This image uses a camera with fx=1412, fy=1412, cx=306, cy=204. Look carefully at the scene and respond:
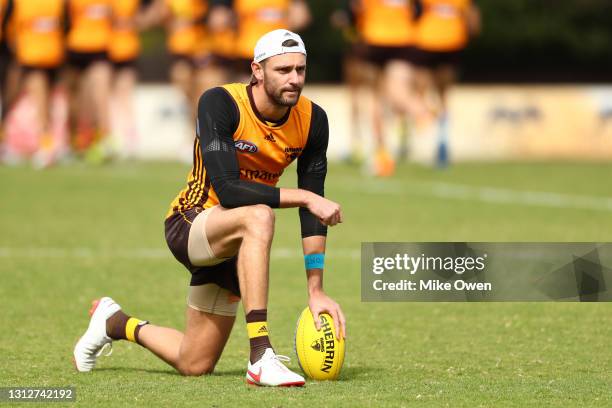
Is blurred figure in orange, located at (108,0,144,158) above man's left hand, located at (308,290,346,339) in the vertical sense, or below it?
above

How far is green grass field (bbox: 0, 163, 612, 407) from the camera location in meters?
6.32

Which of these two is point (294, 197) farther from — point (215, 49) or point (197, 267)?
point (215, 49)

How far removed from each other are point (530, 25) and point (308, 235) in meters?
22.1

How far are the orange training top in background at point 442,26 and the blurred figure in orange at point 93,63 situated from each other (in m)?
4.59

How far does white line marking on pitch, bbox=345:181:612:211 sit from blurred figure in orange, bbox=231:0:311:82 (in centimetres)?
309

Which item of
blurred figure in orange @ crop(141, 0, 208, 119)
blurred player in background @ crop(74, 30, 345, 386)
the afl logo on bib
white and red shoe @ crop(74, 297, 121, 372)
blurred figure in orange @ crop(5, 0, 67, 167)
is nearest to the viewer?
blurred player in background @ crop(74, 30, 345, 386)

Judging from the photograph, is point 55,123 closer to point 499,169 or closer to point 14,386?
point 499,169

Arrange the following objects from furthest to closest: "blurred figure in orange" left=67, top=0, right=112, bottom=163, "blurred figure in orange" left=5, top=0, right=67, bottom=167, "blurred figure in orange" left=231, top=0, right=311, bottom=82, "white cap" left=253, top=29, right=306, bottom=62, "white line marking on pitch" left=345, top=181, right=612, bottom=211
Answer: "blurred figure in orange" left=67, top=0, right=112, bottom=163 < "blurred figure in orange" left=5, top=0, right=67, bottom=167 < "blurred figure in orange" left=231, top=0, right=311, bottom=82 < "white line marking on pitch" left=345, top=181, right=612, bottom=211 < "white cap" left=253, top=29, right=306, bottom=62

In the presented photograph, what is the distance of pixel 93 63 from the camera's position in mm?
20516

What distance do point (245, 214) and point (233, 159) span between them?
37 cm

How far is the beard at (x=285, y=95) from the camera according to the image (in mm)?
6676

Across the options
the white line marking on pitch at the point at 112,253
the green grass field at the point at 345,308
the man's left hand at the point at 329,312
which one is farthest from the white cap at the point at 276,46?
the white line marking on pitch at the point at 112,253

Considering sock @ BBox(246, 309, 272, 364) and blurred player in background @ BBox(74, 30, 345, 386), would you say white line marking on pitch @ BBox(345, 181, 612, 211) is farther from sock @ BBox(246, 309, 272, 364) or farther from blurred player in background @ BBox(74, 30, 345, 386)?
sock @ BBox(246, 309, 272, 364)

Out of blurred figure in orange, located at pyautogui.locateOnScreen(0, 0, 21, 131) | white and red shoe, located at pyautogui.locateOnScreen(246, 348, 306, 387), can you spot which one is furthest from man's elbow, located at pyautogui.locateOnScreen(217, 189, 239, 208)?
blurred figure in orange, located at pyautogui.locateOnScreen(0, 0, 21, 131)
